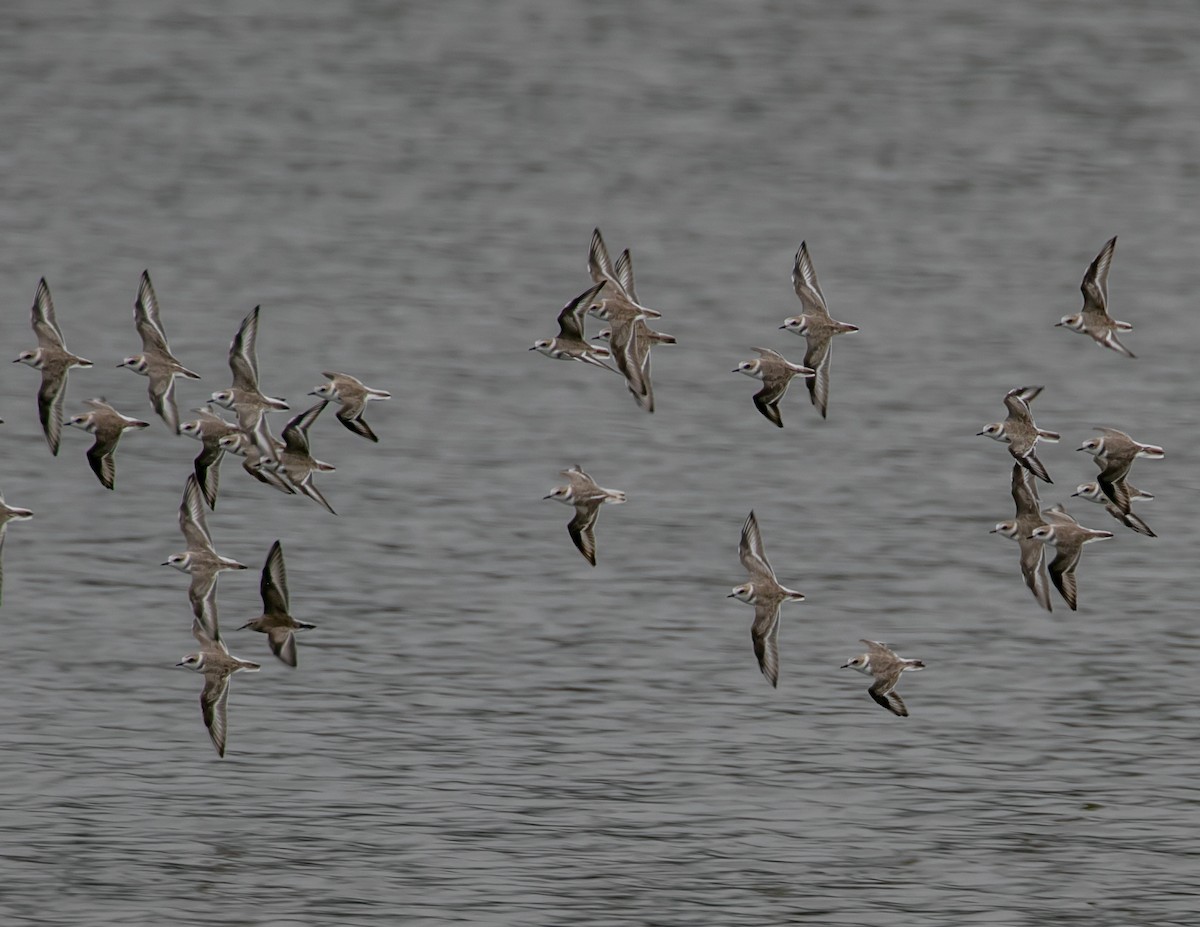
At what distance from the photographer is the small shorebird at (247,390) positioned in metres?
28.8

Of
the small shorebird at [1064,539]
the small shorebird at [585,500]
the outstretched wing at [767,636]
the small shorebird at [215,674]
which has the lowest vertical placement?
the small shorebird at [215,674]

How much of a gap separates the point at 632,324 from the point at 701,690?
18.0 metres

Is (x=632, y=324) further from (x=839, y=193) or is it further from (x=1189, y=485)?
(x=839, y=193)

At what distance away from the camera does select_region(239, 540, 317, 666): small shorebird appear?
101ft

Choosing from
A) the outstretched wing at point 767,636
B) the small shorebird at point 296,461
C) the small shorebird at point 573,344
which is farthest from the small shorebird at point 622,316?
the small shorebird at point 296,461

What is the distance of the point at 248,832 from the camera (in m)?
39.8

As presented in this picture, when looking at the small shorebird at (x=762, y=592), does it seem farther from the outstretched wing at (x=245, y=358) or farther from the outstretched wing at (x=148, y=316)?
the outstretched wing at (x=148, y=316)

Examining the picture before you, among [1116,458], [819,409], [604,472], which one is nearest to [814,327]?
[819,409]

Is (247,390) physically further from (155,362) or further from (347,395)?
(155,362)

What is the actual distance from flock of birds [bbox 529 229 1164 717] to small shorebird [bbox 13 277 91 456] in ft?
17.9

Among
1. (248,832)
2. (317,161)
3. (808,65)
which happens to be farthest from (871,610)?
(808,65)

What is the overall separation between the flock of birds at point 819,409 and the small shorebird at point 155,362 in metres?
4.53

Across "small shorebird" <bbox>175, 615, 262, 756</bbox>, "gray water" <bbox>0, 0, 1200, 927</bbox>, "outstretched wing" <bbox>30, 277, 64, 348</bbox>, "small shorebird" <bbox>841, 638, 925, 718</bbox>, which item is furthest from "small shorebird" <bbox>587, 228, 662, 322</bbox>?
"gray water" <bbox>0, 0, 1200, 927</bbox>

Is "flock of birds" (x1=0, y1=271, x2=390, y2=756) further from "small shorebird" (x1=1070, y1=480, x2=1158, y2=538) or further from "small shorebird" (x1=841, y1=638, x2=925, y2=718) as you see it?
"small shorebird" (x1=1070, y1=480, x2=1158, y2=538)
